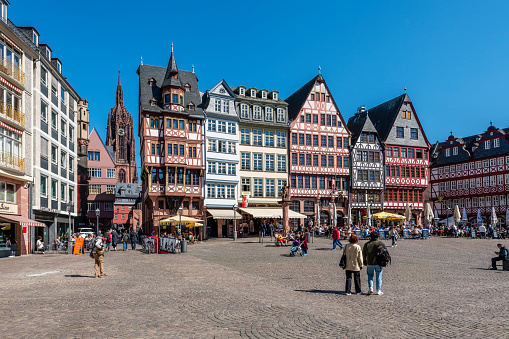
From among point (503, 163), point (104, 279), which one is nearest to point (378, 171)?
point (503, 163)

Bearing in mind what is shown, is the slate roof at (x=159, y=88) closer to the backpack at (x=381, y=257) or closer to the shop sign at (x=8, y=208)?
the shop sign at (x=8, y=208)

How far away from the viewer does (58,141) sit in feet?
132

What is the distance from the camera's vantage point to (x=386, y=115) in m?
61.2

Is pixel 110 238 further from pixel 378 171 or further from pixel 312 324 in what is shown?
pixel 378 171

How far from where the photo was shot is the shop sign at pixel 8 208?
2953cm

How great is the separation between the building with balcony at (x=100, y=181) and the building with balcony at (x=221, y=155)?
4059cm

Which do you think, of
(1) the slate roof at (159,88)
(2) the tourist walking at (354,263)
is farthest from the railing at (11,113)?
(2) the tourist walking at (354,263)

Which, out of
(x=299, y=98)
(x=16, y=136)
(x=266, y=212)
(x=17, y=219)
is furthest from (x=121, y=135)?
(x=17, y=219)

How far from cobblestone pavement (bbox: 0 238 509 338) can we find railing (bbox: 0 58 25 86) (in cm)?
1616

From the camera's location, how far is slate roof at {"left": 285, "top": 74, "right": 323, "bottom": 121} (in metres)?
53.8

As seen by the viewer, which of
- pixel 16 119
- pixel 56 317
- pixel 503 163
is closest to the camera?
pixel 56 317

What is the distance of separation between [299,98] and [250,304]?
4683 centimetres

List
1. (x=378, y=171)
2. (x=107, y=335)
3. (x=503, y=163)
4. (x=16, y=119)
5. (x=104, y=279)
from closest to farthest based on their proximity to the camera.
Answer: (x=107, y=335) < (x=104, y=279) < (x=16, y=119) < (x=378, y=171) < (x=503, y=163)

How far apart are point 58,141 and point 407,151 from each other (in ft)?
131
